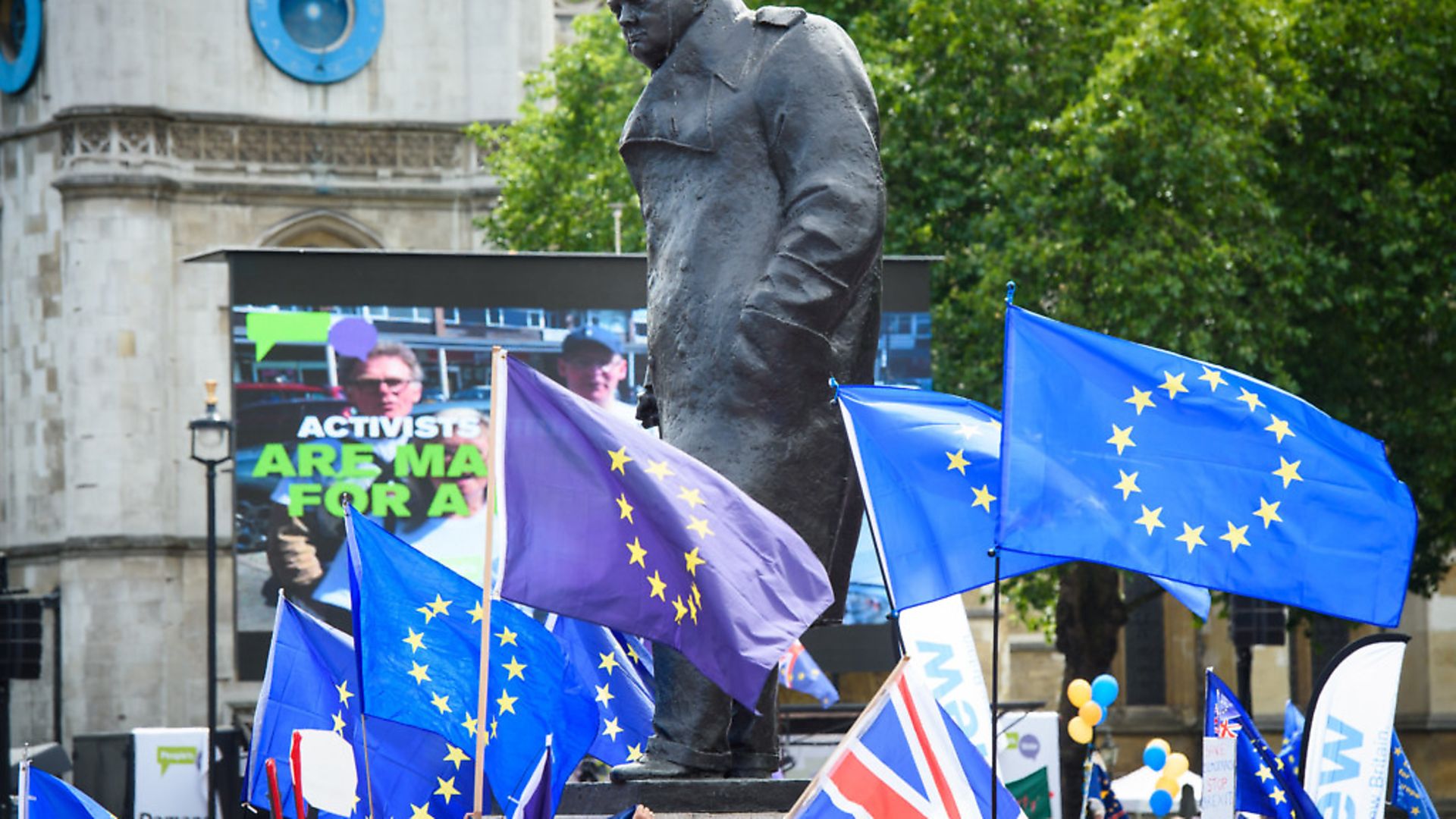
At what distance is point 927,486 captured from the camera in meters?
9.24

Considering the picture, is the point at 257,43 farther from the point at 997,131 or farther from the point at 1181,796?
the point at 1181,796

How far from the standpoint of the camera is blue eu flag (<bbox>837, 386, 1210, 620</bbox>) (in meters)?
8.98

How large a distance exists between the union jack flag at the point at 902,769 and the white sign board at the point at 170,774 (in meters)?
19.7

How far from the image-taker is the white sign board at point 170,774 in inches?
1041

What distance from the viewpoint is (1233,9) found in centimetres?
2978

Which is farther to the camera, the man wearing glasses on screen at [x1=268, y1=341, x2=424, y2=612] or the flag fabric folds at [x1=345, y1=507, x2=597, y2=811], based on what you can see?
the man wearing glasses on screen at [x1=268, y1=341, x2=424, y2=612]

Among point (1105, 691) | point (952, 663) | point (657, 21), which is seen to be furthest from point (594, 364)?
point (657, 21)

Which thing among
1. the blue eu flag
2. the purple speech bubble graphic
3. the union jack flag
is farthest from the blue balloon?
the union jack flag

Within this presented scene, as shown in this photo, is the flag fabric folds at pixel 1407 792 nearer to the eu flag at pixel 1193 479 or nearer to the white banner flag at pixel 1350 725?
the white banner flag at pixel 1350 725

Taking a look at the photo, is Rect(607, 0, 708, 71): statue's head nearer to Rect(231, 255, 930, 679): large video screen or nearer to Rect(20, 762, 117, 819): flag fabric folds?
Rect(20, 762, 117, 819): flag fabric folds

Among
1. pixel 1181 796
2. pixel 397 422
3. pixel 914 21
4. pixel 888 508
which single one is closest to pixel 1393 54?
pixel 914 21

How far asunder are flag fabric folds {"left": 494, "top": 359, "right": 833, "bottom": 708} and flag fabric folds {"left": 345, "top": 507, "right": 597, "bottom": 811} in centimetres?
164

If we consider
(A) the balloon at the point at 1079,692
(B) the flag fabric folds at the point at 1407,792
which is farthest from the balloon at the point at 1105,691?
(B) the flag fabric folds at the point at 1407,792

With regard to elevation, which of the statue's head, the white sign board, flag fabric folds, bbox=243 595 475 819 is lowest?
the white sign board
